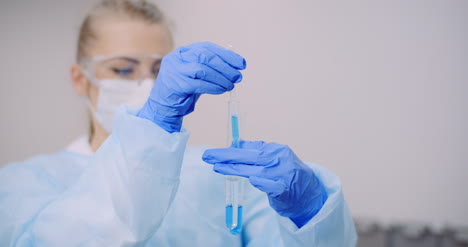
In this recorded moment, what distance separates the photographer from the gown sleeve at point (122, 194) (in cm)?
85

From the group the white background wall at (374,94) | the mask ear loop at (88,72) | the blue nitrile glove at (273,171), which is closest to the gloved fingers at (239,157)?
the blue nitrile glove at (273,171)

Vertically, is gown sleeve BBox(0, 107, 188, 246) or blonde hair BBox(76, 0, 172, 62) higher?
blonde hair BBox(76, 0, 172, 62)

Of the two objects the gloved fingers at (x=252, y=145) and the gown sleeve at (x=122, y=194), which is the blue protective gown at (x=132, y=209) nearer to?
the gown sleeve at (x=122, y=194)

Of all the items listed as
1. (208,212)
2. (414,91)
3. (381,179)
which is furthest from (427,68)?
(208,212)

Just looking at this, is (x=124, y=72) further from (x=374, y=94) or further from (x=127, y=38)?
(x=374, y=94)

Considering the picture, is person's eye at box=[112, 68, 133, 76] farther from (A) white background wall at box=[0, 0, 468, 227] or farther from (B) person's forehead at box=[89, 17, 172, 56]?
(A) white background wall at box=[0, 0, 468, 227]

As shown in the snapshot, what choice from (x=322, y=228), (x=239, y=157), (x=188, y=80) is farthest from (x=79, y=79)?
(x=322, y=228)

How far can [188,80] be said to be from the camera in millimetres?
881

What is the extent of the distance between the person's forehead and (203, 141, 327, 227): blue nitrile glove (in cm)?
60

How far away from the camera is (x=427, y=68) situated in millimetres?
1845

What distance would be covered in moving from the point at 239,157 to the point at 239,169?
0.08ft

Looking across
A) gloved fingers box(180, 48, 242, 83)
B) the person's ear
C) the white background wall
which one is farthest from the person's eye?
gloved fingers box(180, 48, 242, 83)

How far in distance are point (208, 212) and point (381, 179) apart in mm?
1115

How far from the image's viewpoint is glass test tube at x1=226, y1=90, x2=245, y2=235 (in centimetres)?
92
